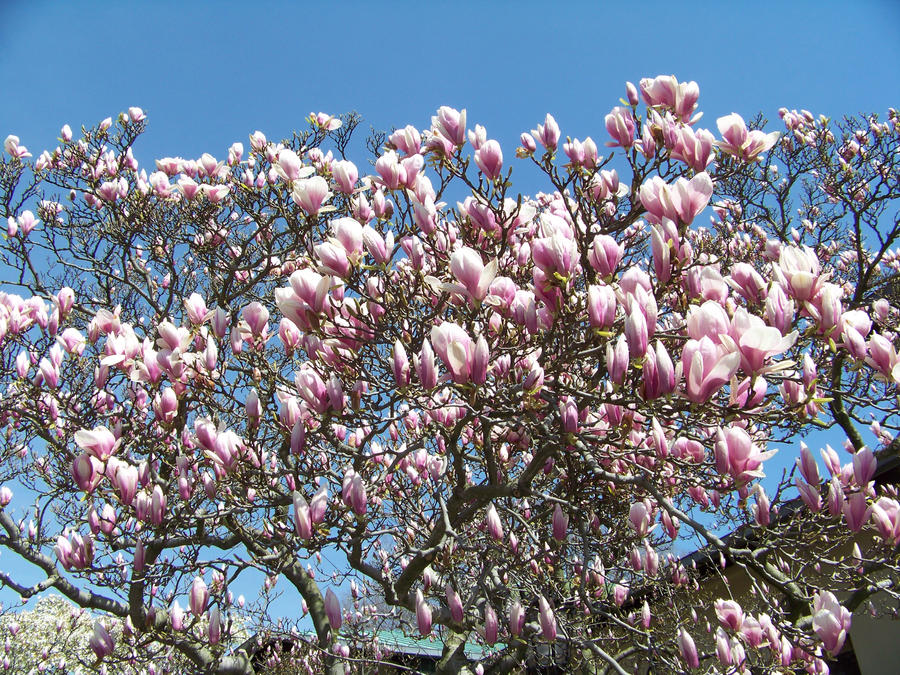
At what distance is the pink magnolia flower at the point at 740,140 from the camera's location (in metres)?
2.22

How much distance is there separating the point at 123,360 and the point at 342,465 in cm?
154

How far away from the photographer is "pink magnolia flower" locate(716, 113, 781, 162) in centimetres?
222

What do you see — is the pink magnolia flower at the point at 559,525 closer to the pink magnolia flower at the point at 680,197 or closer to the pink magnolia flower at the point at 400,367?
the pink magnolia flower at the point at 400,367

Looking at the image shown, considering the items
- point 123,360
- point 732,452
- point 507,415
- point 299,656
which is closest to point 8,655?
point 299,656

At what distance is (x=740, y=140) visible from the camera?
2236mm

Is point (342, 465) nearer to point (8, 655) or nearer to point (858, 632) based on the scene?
point (858, 632)

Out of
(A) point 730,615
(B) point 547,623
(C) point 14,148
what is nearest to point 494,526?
(B) point 547,623

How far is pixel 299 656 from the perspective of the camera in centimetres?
636

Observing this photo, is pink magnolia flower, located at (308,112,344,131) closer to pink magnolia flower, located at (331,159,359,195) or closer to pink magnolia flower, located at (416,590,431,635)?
pink magnolia flower, located at (331,159,359,195)

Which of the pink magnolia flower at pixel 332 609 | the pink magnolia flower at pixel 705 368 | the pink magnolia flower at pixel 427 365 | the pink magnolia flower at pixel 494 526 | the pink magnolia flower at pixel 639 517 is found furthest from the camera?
the pink magnolia flower at pixel 494 526

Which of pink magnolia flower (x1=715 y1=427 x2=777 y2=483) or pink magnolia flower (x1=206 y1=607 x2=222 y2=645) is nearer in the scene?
pink magnolia flower (x1=715 y1=427 x2=777 y2=483)

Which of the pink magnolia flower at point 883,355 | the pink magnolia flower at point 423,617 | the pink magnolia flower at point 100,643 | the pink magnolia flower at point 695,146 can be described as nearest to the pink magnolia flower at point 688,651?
the pink magnolia flower at point 423,617

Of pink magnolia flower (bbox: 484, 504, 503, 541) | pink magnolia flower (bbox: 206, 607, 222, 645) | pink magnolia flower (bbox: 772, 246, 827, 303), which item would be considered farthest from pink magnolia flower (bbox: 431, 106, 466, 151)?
pink magnolia flower (bbox: 206, 607, 222, 645)

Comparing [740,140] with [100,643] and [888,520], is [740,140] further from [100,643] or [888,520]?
[100,643]
